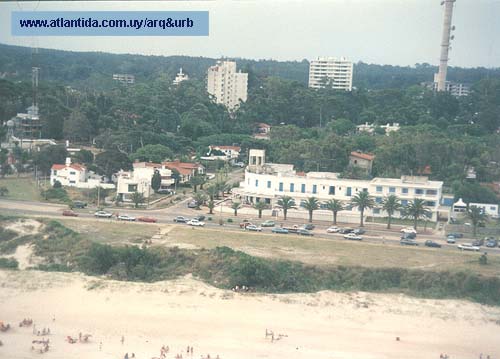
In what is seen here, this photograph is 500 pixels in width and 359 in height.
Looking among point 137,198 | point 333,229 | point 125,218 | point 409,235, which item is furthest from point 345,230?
point 137,198

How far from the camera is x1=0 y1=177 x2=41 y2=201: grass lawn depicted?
29.7 ft

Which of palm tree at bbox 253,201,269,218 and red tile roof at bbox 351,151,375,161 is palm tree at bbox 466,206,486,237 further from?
red tile roof at bbox 351,151,375,161

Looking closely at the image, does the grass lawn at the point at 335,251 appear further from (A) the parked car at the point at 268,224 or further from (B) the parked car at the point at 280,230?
(A) the parked car at the point at 268,224

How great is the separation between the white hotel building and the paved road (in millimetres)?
609

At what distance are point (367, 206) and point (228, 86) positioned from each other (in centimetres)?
1184

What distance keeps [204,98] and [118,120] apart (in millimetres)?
5172

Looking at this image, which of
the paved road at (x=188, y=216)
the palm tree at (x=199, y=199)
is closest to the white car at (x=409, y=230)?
the paved road at (x=188, y=216)

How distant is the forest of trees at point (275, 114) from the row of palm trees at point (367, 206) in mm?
1210

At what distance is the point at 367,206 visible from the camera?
860cm

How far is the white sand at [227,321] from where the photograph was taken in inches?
196

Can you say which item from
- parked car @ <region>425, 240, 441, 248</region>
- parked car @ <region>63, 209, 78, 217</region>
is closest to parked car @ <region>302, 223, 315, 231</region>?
parked car @ <region>425, 240, 441, 248</region>

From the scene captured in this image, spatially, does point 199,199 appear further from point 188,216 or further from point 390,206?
point 390,206

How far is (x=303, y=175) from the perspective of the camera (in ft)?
32.1

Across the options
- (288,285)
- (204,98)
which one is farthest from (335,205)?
(204,98)
